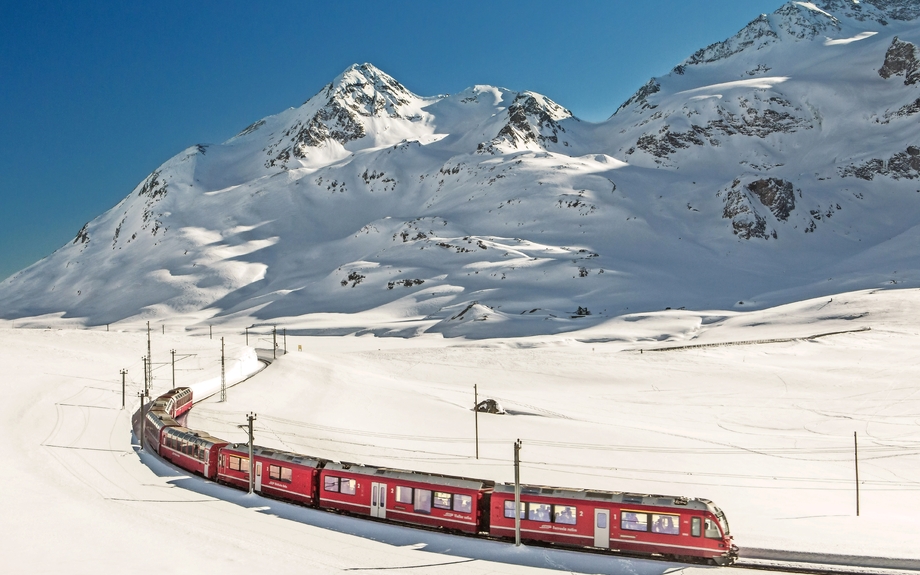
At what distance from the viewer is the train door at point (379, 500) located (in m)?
29.3

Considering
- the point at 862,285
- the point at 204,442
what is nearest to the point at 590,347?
the point at 204,442

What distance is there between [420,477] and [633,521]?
9.05 m

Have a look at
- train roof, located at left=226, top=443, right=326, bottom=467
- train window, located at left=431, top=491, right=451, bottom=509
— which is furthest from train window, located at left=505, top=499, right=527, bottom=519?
train roof, located at left=226, top=443, right=326, bottom=467

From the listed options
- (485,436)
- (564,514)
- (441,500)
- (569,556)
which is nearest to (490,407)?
(485,436)

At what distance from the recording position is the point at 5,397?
177 feet

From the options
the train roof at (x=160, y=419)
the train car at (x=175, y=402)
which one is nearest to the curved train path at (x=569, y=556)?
the train roof at (x=160, y=419)

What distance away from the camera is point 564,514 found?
26109 mm

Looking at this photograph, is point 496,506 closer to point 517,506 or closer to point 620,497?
point 517,506

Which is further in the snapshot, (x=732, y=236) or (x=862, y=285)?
(x=732, y=236)

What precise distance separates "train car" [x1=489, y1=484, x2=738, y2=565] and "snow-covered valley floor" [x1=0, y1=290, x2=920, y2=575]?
799mm

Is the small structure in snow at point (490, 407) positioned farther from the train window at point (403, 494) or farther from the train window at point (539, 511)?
the train window at point (539, 511)

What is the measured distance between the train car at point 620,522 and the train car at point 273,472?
9.46 metres

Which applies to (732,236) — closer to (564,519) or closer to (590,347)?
(590,347)

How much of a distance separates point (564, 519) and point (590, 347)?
68646mm
